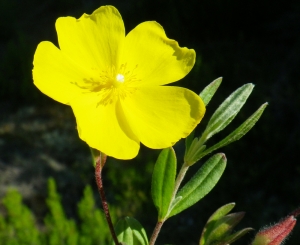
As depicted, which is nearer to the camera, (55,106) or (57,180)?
(57,180)

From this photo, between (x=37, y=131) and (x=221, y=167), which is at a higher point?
(x=221, y=167)

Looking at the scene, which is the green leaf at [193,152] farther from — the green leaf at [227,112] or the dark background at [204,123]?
the dark background at [204,123]

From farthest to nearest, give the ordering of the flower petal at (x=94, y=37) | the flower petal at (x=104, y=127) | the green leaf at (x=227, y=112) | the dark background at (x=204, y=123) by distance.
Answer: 1. the dark background at (x=204, y=123)
2. the green leaf at (x=227, y=112)
3. the flower petal at (x=94, y=37)
4. the flower petal at (x=104, y=127)

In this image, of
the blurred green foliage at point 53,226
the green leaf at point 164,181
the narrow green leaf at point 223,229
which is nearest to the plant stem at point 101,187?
the green leaf at point 164,181

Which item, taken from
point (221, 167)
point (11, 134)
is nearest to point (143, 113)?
point (221, 167)


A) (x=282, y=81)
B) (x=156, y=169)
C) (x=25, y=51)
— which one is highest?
(x=156, y=169)

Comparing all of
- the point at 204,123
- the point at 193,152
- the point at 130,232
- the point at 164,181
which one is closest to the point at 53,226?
the point at 204,123

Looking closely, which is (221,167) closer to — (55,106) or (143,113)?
(143,113)

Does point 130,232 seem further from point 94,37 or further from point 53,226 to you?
point 53,226
